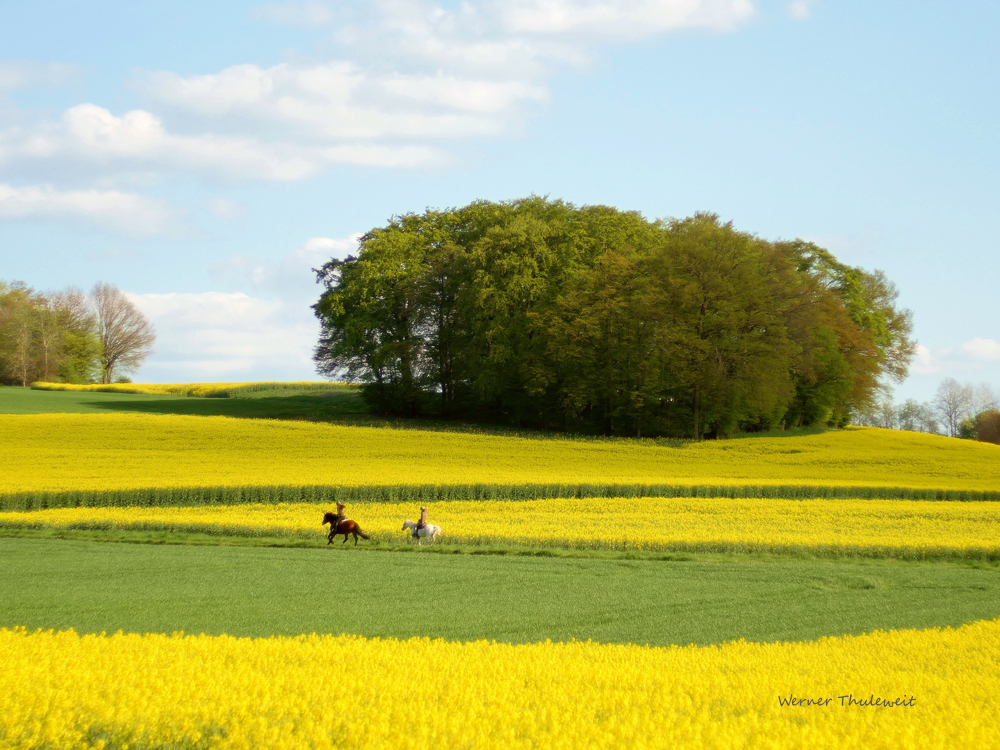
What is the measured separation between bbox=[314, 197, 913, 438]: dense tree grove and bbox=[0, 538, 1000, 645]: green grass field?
29.4 metres

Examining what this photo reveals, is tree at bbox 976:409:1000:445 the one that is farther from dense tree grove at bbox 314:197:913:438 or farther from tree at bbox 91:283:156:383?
tree at bbox 91:283:156:383

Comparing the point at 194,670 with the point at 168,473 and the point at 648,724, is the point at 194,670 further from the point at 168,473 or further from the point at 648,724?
the point at 168,473

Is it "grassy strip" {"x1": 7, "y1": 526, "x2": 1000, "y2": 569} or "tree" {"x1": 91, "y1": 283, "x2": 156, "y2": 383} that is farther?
"tree" {"x1": 91, "y1": 283, "x2": 156, "y2": 383}

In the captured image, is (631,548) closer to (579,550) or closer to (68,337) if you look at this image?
(579,550)

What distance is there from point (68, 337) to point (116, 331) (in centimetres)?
601

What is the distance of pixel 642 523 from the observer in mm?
22094

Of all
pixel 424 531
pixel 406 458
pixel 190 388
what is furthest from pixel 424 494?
pixel 190 388

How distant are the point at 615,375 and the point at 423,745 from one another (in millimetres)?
42971

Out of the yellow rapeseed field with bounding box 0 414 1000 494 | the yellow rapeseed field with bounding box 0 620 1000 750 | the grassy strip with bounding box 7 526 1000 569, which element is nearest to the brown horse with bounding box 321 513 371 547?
the grassy strip with bounding box 7 526 1000 569

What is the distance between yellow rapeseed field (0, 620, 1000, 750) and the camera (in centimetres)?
525

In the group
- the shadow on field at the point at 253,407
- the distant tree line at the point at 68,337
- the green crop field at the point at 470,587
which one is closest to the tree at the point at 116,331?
the distant tree line at the point at 68,337

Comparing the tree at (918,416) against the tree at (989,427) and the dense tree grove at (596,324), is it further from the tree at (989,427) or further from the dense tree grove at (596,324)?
the dense tree grove at (596,324)

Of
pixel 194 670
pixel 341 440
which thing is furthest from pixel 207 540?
pixel 341 440

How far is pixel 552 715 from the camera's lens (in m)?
5.59
